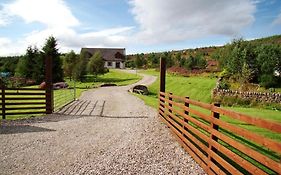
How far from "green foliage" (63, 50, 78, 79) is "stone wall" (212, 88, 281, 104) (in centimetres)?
2671

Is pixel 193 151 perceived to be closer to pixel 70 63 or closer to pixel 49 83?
pixel 49 83

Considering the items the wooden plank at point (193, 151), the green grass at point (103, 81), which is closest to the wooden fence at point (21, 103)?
the wooden plank at point (193, 151)

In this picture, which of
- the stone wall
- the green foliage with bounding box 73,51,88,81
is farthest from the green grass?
the stone wall

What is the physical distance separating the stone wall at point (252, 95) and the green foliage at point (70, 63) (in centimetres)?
2671

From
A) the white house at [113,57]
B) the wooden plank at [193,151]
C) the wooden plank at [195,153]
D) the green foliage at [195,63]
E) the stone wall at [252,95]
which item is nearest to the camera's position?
the wooden plank at [195,153]

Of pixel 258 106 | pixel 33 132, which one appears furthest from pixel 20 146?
pixel 258 106

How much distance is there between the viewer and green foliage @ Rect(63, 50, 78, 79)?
46.2 metres

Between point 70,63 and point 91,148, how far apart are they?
40.2 m

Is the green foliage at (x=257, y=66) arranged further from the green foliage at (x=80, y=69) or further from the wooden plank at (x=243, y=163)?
the wooden plank at (x=243, y=163)

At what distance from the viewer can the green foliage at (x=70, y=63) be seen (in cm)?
4622

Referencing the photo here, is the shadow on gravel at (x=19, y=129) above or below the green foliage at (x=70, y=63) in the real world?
below

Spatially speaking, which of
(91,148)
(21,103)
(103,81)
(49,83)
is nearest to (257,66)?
(103,81)

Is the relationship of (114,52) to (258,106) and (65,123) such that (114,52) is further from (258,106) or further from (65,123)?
(65,123)

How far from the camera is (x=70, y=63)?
46.2 metres
